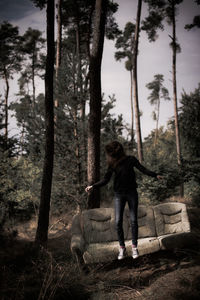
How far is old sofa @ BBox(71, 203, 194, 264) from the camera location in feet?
13.7

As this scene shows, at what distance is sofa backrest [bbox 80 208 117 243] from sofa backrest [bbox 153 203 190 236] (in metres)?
0.99

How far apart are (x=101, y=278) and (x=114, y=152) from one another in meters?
2.00

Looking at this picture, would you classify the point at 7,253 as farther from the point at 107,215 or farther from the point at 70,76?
the point at 70,76

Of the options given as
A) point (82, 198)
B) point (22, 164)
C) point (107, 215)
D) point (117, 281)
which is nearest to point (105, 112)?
point (82, 198)

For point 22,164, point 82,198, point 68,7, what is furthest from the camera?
point 22,164

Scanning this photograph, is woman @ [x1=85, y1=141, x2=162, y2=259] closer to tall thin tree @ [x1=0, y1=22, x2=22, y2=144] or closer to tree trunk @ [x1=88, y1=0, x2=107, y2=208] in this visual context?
tree trunk @ [x1=88, y1=0, x2=107, y2=208]

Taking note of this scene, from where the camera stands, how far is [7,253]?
281 centimetres

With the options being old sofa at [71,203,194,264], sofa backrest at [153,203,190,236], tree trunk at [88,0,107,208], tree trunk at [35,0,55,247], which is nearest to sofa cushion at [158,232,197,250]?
old sofa at [71,203,194,264]

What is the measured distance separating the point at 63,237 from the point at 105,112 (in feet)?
18.5

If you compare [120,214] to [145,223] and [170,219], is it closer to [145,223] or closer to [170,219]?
[145,223]

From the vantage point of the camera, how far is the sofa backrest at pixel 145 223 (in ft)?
16.0

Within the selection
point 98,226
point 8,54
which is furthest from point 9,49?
point 98,226

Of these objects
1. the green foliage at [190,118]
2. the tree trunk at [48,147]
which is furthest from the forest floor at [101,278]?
the green foliage at [190,118]

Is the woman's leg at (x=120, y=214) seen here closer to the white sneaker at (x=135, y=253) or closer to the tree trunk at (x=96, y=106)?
the white sneaker at (x=135, y=253)
